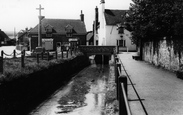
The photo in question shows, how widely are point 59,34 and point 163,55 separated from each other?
120 ft

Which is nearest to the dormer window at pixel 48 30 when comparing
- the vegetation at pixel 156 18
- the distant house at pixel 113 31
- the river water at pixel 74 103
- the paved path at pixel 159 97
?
the distant house at pixel 113 31

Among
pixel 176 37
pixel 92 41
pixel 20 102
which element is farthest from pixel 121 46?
pixel 20 102

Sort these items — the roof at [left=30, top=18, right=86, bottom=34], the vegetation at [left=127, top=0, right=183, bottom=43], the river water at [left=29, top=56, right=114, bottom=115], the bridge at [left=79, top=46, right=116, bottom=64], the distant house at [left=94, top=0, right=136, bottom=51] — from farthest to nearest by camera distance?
the roof at [left=30, top=18, right=86, bottom=34] < the distant house at [left=94, top=0, right=136, bottom=51] < the bridge at [left=79, top=46, right=116, bottom=64] < the vegetation at [left=127, top=0, right=183, bottom=43] < the river water at [left=29, top=56, right=114, bottom=115]

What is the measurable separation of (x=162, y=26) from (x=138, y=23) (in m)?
3.01

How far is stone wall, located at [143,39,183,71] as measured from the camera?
553 inches

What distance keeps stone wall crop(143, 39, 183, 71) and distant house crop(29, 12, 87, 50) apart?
29.0 m

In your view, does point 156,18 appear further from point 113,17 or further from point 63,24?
point 63,24

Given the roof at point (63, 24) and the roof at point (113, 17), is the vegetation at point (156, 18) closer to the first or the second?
the roof at point (113, 17)

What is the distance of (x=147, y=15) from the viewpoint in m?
18.7

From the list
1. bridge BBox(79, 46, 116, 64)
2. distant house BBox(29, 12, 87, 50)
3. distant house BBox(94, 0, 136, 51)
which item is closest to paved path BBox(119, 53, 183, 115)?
bridge BBox(79, 46, 116, 64)

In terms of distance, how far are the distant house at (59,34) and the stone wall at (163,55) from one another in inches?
1140

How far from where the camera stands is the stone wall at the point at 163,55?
14.1 meters

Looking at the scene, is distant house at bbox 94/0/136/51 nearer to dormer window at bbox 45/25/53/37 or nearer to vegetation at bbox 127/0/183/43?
dormer window at bbox 45/25/53/37

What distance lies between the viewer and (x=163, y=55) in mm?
16609
